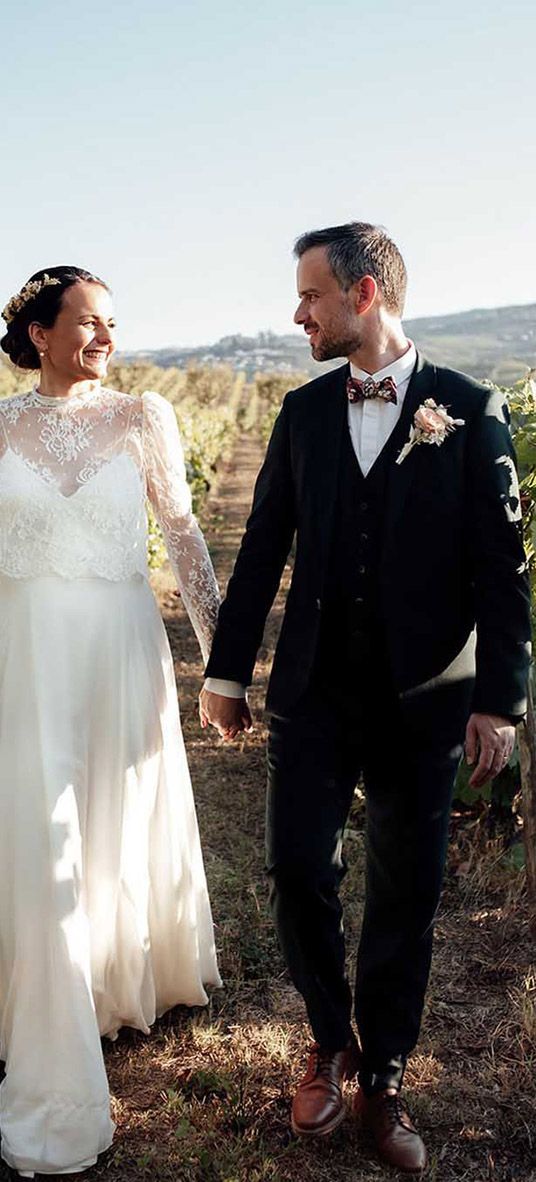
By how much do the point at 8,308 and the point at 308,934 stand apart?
1865mm

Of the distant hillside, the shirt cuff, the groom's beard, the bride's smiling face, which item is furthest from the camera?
the distant hillside

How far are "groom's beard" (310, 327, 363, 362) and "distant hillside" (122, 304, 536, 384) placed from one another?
4748 centimetres

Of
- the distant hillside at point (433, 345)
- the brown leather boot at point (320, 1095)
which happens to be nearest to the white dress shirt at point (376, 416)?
the brown leather boot at point (320, 1095)

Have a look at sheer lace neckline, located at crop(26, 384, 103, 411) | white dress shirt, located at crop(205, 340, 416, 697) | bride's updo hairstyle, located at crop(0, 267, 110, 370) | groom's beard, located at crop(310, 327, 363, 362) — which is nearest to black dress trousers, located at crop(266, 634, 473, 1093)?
white dress shirt, located at crop(205, 340, 416, 697)

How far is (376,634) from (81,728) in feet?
2.91

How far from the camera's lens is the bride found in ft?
9.80

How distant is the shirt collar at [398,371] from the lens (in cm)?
287

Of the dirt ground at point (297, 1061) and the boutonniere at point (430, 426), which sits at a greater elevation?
the boutonniere at point (430, 426)

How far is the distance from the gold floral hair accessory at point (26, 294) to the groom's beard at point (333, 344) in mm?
833

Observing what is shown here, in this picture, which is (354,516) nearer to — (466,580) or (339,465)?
(339,465)

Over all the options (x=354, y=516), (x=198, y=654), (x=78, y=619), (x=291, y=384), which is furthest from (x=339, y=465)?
(x=291, y=384)

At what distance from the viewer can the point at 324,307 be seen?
A: 9.10 feet

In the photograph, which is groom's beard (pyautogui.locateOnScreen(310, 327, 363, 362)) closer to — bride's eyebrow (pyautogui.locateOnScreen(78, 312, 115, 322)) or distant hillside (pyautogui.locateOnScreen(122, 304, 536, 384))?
bride's eyebrow (pyautogui.locateOnScreen(78, 312, 115, 322))

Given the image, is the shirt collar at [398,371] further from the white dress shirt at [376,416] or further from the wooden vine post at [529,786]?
the wooden vine post at [529,786]
